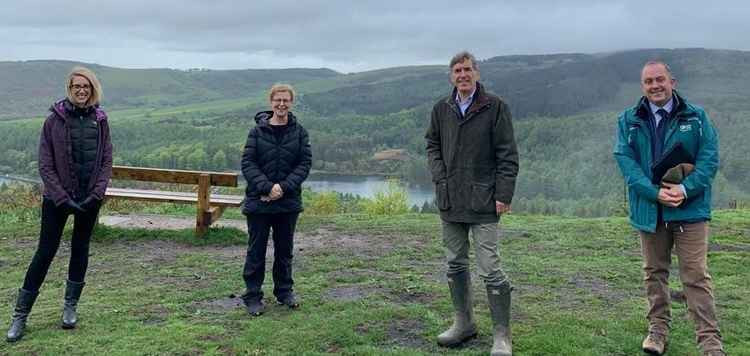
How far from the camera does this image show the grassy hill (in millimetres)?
4797

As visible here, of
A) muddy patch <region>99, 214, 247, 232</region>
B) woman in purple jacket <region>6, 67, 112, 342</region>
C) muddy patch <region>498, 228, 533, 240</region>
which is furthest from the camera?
muddy patch <region>99, 214, 247, 232</region>

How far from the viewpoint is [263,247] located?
5.56 m

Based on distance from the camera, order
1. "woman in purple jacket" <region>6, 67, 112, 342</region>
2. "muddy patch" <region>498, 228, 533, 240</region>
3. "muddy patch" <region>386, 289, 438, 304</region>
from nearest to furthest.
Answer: "woman in purple jacket" <region>6, 67, 112, 342</region> < "muddy patch" <region>386, 289, 438, 304</region> < "muddy patch" <region>498, 228, 533, 240</region>

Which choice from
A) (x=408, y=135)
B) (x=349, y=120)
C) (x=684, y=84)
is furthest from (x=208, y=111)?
(x=684, y=84)

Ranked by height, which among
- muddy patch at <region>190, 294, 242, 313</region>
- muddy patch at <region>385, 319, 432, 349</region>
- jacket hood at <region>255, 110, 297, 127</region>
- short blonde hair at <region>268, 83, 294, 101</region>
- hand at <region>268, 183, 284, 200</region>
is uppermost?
short blonde hair at <region>268, 83, 294, 101</region>

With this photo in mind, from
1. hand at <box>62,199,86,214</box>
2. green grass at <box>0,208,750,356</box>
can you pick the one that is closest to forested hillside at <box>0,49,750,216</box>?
green grass at <box>0,208,750,356</box>

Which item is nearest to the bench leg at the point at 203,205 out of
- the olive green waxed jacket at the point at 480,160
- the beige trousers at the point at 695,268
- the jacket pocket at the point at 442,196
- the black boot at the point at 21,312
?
the black boot at the point at 21,312

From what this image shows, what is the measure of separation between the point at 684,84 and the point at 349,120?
77.8 metres

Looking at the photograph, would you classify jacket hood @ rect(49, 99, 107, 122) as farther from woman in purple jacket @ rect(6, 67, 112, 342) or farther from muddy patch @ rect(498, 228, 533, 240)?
muddy patch @ rect(498, 228, 533, 240)

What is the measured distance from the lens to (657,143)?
175 inches

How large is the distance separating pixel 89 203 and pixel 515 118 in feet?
465

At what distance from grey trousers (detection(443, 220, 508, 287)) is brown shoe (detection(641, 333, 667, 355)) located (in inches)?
45.3

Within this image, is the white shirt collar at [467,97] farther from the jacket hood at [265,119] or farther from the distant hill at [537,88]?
the distant hill at [537,88]

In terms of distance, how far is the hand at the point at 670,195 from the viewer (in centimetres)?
423
